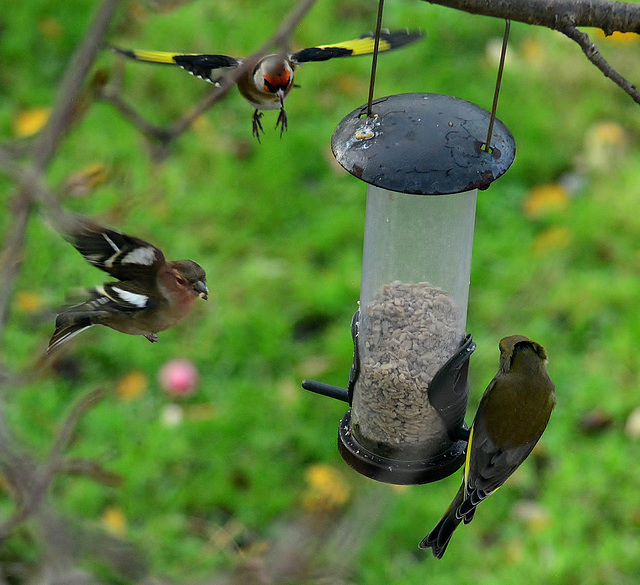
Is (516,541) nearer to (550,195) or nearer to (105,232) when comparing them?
(550,195)

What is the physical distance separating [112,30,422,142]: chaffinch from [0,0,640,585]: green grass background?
27cm

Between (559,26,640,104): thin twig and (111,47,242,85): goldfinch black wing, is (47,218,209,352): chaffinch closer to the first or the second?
(111,47,242,85): goldfinch black wing

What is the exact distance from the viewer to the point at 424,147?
2330 mm

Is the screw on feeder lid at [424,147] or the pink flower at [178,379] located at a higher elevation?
the screw on feeder lid at [424,147]

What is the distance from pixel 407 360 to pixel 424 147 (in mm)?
912

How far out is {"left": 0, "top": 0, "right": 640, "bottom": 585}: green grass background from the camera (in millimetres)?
4117

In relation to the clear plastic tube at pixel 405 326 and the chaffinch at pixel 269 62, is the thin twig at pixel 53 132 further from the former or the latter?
the clear plastic tube at pixel 405 326

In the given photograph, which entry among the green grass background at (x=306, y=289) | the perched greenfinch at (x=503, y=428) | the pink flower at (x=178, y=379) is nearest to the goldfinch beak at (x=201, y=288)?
the green grass background at (x=306, y=289)

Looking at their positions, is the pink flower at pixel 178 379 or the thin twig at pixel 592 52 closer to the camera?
the thin twig at pixel 592 52

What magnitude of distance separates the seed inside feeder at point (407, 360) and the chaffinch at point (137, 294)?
72 centimetres


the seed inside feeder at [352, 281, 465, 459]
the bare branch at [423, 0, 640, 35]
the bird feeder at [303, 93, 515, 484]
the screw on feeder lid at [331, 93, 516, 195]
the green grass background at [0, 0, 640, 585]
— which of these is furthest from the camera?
the green grass background at [0, 0, 640, 585]

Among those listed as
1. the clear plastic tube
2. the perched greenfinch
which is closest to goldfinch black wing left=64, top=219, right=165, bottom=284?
the clear plastic tube

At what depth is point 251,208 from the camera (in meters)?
5.55

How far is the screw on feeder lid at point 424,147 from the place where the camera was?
2285mm
